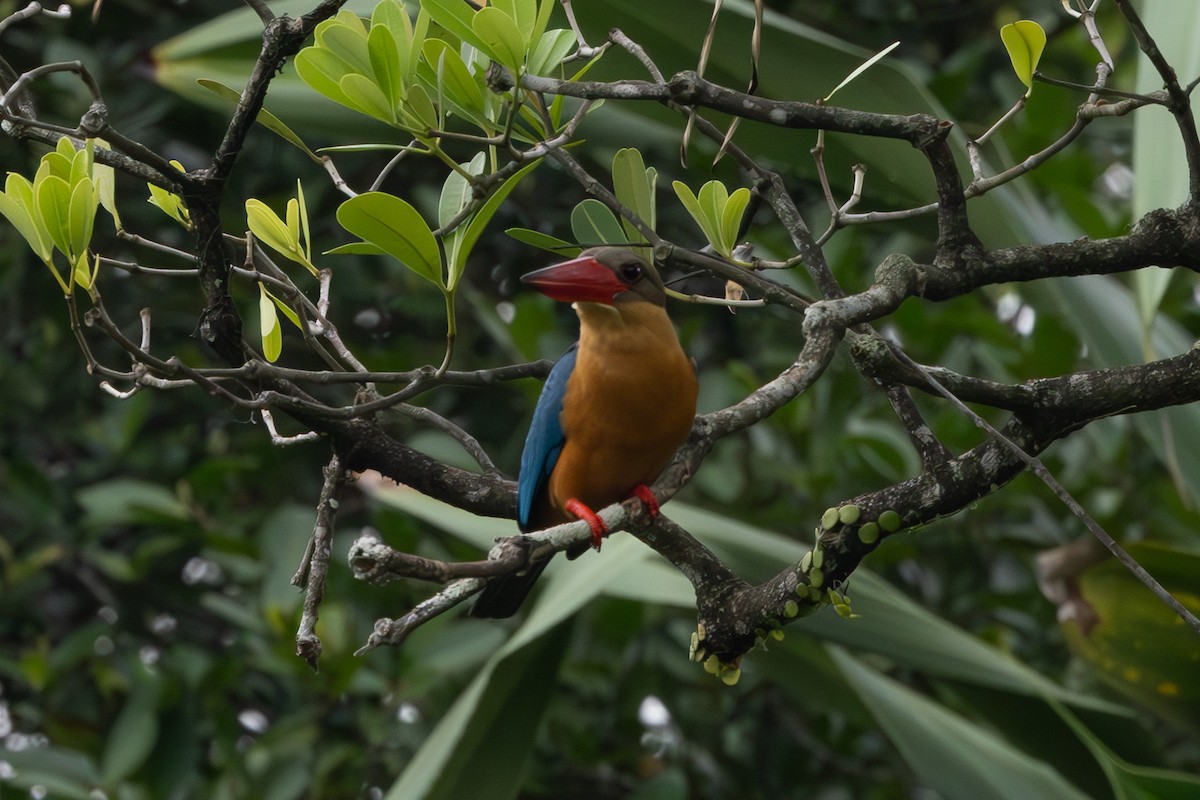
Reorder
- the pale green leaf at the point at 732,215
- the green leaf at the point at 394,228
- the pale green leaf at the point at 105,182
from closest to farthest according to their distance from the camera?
the green leaf at the point at 394,228
the pale green leaf at the point at 732,215
the pale green leaf at the point at 105,182

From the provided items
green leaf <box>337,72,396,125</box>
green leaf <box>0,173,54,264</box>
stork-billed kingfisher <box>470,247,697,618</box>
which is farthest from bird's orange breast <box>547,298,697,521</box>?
green leaf <box>0,173,54,264</box>

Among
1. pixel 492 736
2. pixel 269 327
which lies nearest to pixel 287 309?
pixel 269 327

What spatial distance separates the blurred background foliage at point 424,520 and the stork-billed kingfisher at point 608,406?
0.48 metres

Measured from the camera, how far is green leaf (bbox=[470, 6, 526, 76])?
1273mm

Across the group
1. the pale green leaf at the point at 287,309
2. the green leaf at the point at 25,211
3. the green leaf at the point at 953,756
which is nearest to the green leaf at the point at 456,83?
the pale green leaf at the point at 287,309

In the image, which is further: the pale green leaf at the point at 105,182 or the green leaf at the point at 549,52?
the pale green leaf at the point at 105,182

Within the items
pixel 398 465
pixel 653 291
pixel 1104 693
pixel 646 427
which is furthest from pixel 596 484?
pixel 1104 693

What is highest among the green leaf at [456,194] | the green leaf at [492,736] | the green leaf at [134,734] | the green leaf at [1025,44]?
the green leaf at [1025,44]

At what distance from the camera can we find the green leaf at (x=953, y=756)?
2.36 m

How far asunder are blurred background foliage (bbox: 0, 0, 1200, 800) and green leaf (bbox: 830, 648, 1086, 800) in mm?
288

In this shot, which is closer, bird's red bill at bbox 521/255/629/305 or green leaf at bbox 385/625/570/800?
bird's red bill at bbox 521/255/629/305

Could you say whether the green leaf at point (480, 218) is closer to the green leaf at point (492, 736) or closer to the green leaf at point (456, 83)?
the green leaf at point (456, 83)

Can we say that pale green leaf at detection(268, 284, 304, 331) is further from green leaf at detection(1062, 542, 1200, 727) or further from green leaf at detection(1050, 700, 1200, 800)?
green leaf at detection(1062, 542, 1200, 727)

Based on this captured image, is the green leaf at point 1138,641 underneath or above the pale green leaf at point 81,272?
above
